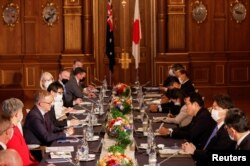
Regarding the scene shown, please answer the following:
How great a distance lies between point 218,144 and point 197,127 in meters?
1.07

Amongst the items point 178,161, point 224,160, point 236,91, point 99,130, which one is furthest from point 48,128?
point 236,91

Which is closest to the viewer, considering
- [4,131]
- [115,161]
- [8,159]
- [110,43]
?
[8,159]

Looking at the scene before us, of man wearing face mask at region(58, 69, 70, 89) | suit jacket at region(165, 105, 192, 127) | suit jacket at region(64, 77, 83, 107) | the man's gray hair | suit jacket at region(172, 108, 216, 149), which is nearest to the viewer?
the man's gray hair

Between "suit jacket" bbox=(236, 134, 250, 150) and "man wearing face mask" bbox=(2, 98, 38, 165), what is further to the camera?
"man wearing face mask" bbox=(2, 98, 38, 165)

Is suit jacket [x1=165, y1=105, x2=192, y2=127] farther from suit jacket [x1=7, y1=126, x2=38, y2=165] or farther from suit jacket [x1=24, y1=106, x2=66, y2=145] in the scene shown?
suit jacket [x1=7, y1=126, x2=38, y2=165]

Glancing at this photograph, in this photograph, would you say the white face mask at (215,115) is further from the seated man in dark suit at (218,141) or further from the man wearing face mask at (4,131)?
the man wearing face mask at (4,131)

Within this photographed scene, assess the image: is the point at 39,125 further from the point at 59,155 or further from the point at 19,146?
the point at 19,146

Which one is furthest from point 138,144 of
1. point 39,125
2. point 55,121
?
point 55,121

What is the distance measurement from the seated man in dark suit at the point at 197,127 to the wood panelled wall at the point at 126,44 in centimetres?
863

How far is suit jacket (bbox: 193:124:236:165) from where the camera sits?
20.7ft

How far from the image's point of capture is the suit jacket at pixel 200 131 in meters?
7.45

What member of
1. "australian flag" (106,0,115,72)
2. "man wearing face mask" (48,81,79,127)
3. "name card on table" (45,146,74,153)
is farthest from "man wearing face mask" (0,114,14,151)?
"australian flag" (106,0,115,72)

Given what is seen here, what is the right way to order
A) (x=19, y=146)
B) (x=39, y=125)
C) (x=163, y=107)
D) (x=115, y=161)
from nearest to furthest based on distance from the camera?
(x=115, y=161), (x=19, y=146), (x=39, y=125), (x=163, y=107)

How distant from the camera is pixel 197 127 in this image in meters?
7.47
